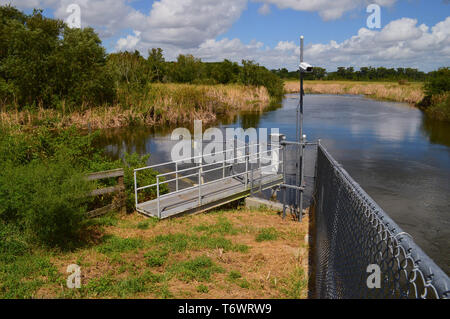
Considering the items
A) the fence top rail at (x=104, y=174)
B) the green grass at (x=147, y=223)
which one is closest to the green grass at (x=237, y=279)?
the green grass at (x=147, y=223)

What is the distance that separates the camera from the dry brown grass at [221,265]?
4.64 metres

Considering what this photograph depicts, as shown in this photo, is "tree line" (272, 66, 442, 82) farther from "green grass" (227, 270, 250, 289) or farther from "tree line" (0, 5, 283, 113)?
"green grass" (227, 270, 250, 289)

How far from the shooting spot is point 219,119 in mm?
34562

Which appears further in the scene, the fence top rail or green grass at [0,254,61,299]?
the fence top rail

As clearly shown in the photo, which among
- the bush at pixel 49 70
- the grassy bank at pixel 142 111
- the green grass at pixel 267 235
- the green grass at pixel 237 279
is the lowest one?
the green grass at pixel 267 235

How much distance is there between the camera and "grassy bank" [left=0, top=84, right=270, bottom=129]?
22217mm

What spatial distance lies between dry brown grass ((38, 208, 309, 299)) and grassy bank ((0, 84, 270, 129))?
16.0m

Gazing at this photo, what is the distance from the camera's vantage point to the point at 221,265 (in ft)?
18.3

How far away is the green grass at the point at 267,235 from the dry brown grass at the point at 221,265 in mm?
88

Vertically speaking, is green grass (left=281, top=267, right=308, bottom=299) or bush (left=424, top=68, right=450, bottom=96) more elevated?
bush (left=424, top=68, right=450, bottom=96)

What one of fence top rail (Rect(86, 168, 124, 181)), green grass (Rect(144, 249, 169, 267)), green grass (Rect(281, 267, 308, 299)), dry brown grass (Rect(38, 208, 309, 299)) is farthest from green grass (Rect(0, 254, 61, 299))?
green grass (Rect(281, 267, 308, 299))

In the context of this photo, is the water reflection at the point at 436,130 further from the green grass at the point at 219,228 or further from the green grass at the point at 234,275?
the green grass at the point at 234,275

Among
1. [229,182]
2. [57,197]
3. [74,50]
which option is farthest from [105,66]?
[57,197]

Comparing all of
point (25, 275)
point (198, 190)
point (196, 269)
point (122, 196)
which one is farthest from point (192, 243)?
point (198, 190)
